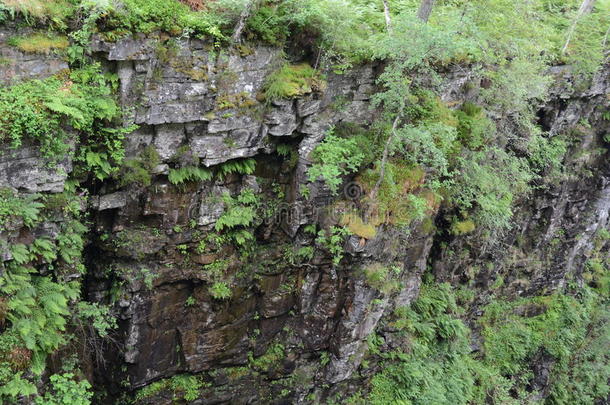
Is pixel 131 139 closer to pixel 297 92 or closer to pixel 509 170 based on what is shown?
pixel 297 92

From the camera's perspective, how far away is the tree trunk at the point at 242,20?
1050 centimetres

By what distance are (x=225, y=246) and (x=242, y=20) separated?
5.74 m

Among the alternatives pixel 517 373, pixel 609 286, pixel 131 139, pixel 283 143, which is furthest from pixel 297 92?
pixel 609 286

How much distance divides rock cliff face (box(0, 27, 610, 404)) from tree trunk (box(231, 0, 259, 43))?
420 millimetres

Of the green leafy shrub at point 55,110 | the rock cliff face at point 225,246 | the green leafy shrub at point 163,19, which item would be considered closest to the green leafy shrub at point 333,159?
the rock cliff face at point 225,246

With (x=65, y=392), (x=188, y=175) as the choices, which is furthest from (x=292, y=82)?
(x=65, y=392)

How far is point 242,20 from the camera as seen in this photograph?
1059 cm

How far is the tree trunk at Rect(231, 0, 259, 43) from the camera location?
34.4 ft

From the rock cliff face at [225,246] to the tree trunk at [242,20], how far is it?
0.42m

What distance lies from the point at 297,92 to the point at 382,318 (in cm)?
794

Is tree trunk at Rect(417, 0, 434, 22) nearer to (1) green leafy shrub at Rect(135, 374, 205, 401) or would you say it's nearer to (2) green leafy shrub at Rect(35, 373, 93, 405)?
(1) green leafy shrub at Rect(135, 374, 205, 401)

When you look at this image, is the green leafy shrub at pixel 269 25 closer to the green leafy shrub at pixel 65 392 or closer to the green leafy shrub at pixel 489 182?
the green leafy shrub at pixel 489 182

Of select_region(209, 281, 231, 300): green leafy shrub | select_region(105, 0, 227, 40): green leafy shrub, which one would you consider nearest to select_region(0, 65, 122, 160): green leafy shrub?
select_region(105, 0, 227, 40): green leafy shrub

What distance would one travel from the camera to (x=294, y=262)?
1322 cm
